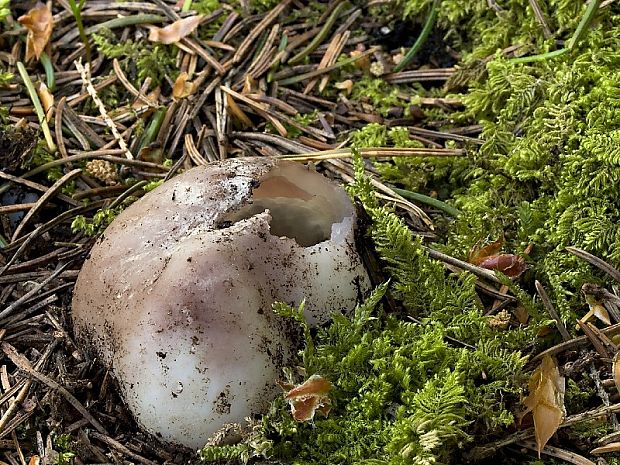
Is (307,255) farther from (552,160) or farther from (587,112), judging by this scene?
(587,112)

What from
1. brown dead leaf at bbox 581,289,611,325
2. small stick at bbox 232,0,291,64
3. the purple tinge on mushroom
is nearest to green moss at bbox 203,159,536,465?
the purple tinge on mushroom

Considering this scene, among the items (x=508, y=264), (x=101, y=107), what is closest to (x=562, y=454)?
(x=508, y=264)

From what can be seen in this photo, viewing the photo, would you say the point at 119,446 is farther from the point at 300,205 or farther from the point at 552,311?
the point at 552,311

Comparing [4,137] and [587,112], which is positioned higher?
[587,112]

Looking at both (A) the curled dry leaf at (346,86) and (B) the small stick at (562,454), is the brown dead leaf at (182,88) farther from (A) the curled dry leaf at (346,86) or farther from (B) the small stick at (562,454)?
(B) the small stick at (562,454)

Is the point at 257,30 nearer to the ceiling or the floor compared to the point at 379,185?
nearer to the ceiling

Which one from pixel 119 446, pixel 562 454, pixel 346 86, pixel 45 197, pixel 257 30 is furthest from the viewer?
pixel 257 30

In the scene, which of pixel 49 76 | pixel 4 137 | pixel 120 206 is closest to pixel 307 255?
pixel 120 206
